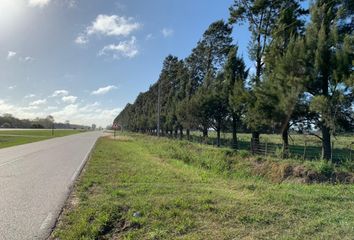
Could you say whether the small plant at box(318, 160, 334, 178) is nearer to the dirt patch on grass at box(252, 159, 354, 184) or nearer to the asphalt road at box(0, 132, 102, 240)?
the dirt patch on grass at box(252, 159, 354, 184)

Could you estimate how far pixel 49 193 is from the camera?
33.3 feet

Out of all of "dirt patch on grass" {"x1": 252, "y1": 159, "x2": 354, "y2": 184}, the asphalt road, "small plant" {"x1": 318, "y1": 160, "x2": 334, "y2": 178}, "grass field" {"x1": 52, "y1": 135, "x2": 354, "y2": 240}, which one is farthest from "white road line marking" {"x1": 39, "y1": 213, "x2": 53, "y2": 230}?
"small plant" {"x1": 318, "y1": 160, "x2": 334, "y2": 178}

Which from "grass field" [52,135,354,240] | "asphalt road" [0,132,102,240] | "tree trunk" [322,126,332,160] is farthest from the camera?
"tree trunk" [322,126,332,160]

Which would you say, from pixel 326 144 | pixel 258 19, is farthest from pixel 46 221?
pixel 258 19

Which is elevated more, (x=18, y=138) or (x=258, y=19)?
(x=258, y=19)

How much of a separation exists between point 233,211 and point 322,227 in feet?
5.70

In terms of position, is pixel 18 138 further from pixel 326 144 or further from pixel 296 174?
pixel 296 174

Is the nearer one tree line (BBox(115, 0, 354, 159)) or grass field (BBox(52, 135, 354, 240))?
grass field (BBox(52, 135, 354, 240))

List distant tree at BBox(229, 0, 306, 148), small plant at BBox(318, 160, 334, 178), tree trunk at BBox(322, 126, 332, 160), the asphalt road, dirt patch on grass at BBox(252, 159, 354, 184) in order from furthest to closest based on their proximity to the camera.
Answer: distant tree at BBox(229, 0, 306, 148) < tree trunk at BBox(322, 126, 332, 160) < small plant at BBox(318, 160, 334, 178) < dirt patch on grass at BBox(252, 159, 354, 184) < the asphalt road

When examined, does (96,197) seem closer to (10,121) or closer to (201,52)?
(201,52)

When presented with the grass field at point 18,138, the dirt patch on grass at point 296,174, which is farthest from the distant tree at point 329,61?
the grass field at point 18,138

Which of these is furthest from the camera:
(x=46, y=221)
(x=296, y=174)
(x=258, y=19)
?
(x=258, y=19)

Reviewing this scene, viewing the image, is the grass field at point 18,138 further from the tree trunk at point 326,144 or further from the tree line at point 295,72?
the tree trunk at point 326,144

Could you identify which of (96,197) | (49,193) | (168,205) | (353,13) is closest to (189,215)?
(168,205)
